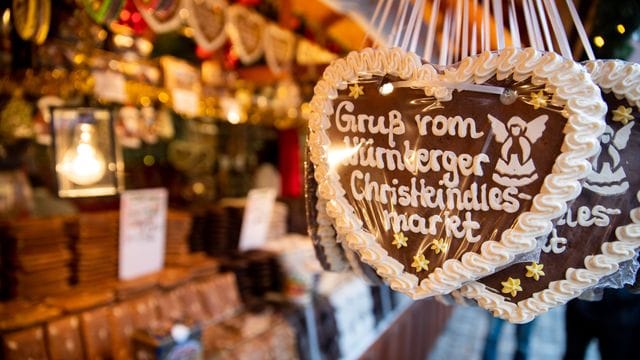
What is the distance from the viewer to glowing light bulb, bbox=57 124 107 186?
6.92 feet

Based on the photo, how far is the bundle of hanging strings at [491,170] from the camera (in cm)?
75

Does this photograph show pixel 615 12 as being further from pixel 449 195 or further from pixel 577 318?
pixel 577 318

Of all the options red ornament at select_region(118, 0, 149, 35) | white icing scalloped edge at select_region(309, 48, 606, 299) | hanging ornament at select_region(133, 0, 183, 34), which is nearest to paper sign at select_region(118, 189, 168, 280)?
hanging ornament at select_region(133, 0, 183, 34)

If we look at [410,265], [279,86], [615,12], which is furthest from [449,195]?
[279,86]

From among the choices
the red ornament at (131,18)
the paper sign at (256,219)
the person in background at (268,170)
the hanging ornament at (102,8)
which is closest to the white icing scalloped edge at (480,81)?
the hanging ornament at (102,8)

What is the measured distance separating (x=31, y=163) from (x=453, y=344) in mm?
4448

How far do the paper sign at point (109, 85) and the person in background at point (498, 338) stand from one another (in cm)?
297

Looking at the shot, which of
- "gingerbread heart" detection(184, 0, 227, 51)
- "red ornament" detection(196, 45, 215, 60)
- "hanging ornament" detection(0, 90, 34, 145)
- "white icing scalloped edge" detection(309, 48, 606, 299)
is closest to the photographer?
"white icing scalloped edge" detection(309, 48, 606, 299)

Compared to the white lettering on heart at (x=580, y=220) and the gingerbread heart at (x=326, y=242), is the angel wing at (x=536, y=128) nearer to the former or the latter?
the white lettering on heart at (x=580, y=220)

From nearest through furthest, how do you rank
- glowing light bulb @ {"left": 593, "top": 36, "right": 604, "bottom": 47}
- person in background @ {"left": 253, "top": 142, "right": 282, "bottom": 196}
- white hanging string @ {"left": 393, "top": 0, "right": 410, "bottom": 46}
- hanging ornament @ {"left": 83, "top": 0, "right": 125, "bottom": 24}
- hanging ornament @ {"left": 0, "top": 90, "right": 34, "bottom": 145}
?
white hanging string @ {"left": 393, "top": 0, "right": 410, "bottom": 46} → glowing light bulb @ {"left": 593, "top": 36, "right": 604, "bottom": 47} → hanging ornament @ {"left": 83, "top": 0, "right": 125, "bottom": 24} → hanging ornament @ {"left": 0, "top": 90, "right": 34, "bottom": 145} → person in background @ {"left": 253, "top": 142, "right": 282, "bottom": 196}

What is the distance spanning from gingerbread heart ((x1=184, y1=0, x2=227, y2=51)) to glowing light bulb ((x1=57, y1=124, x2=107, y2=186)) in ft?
3.22

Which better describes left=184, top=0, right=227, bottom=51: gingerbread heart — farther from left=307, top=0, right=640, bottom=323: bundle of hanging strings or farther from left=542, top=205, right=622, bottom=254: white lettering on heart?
left=542, top=205, right=622, bottom=254: white lettering on heart

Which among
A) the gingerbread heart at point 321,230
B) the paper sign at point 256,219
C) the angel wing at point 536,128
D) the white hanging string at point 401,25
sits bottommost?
the paper sign at point 256,219

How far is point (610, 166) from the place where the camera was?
30.4 inches
